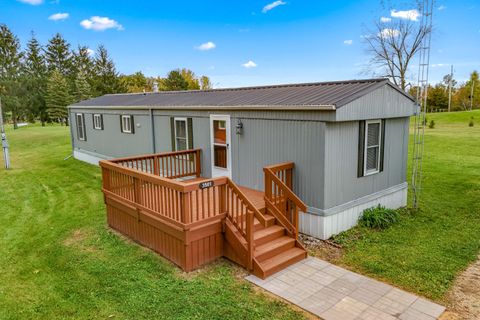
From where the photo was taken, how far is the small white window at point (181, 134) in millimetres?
9520

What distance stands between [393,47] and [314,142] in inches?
1148

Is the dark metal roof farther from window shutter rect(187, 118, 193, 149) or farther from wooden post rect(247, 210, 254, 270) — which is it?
wooden post rect(247, 210, 254, 270)

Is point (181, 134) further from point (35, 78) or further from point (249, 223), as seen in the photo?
point (35, 78)

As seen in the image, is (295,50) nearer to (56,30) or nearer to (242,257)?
(242,257)

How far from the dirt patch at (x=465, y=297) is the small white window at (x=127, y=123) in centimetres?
1061

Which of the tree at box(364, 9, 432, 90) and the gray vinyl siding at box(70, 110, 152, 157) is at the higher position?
the tree at box(364, 9, 432, 90)

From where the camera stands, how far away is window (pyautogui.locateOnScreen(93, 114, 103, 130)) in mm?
14070

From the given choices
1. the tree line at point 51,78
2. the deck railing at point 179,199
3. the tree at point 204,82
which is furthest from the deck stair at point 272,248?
the tree at point 204,82

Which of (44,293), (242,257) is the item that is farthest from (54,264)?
(242,257)

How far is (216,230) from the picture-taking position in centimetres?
557

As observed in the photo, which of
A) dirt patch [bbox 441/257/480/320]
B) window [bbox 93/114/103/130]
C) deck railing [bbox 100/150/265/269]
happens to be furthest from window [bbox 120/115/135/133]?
dirt patch [bbox 441/257/480/320]

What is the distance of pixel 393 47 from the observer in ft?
100

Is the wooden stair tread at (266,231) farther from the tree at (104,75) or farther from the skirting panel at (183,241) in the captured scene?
the tree at (104,75)

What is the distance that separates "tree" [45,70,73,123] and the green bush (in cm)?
3995
